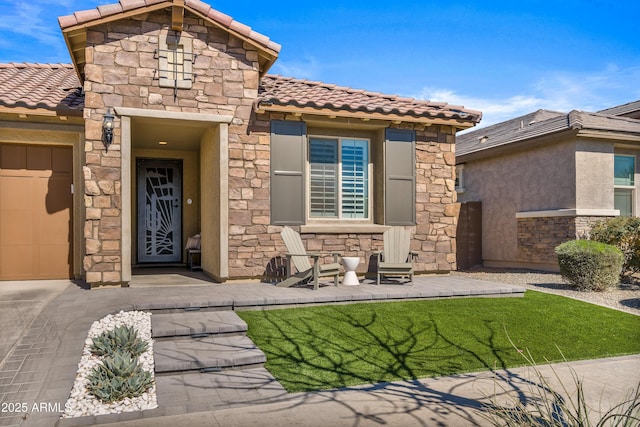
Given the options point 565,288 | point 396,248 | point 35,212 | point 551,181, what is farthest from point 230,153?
point 551,181

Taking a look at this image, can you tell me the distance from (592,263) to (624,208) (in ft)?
13.9

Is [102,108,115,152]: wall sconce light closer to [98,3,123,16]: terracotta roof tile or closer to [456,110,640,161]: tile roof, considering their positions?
[98,3,123,16]: terracotta roof tile

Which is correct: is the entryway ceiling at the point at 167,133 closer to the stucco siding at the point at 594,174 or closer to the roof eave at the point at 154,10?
the roof eave at the point at 154,10

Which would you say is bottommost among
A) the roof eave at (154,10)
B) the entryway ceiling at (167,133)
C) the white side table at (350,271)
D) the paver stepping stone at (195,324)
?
the paver stepping stone at (195,324)

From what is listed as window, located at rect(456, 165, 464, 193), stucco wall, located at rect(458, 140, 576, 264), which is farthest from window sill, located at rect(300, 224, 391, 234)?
window, located at rect(456, 165, 464, 193)

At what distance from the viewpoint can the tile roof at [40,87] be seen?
811 centimetres

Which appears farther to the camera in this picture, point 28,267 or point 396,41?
point 396,41

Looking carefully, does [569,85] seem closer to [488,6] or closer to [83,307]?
[488,6]

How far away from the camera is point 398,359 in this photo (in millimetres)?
5297

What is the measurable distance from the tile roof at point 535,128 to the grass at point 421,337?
5.79 metres

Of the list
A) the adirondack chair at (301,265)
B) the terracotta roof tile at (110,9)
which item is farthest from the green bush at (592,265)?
the terracotta roof tile at (110,9)

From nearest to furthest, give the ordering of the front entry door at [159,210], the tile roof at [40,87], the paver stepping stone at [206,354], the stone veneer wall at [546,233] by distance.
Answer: the paver stepping stone at [206,354], the tile roof at [40,87], the front entry door at [159,210], the stone veneer wall at [546,233]

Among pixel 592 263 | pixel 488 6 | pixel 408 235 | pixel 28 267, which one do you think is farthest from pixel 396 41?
pixel 28 267

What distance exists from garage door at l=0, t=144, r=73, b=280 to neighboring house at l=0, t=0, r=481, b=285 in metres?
0.02
